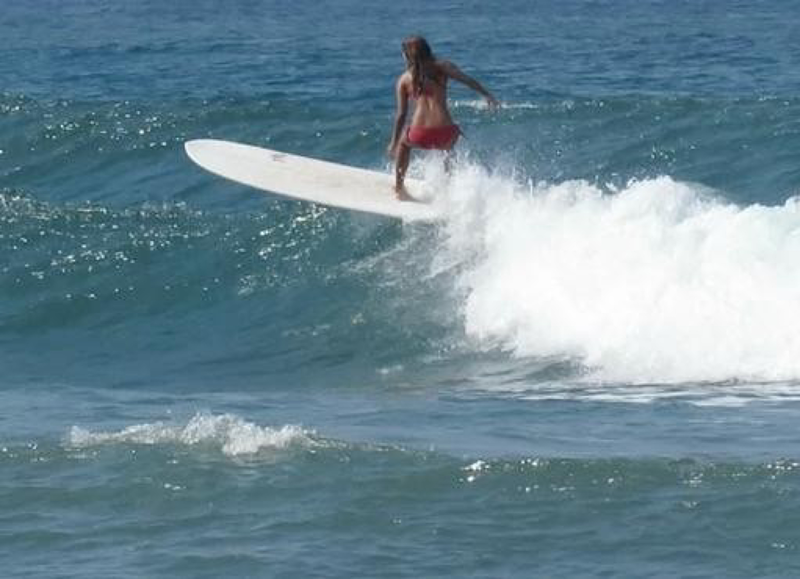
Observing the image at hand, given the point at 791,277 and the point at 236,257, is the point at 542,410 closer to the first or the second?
the point at 791,277

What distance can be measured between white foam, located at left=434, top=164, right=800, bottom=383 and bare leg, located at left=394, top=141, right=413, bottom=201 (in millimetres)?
315

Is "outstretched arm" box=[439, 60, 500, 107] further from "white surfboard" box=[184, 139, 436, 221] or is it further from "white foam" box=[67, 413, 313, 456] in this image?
"white foam" box=[67, 413, 313, 456]

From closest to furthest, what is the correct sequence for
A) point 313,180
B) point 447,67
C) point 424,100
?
1. point 447,67
2. point 424,100
3. point 313,180

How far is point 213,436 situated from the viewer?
9.55 m

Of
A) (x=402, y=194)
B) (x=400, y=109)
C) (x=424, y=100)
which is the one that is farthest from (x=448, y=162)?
(x=400, y=109)

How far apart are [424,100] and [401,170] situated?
0.60 m

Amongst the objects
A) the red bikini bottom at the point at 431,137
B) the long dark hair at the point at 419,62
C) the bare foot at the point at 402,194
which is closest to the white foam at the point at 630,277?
the bare foot at the point at 402,194

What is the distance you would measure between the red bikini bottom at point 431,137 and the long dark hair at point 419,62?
280 millimetres

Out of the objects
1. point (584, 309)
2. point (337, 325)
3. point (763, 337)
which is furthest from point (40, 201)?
point (763, 337)

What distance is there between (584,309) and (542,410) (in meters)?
2.69

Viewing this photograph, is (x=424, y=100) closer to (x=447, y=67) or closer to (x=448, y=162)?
(x=447, y=67)

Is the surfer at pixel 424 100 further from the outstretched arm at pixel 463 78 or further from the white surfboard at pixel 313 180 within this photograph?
the white surfboard at pixel 313 180

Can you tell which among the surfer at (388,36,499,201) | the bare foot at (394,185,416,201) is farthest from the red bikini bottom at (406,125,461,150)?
the bare foot at (394,185,416,201)

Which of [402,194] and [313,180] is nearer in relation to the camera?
[402,194]
